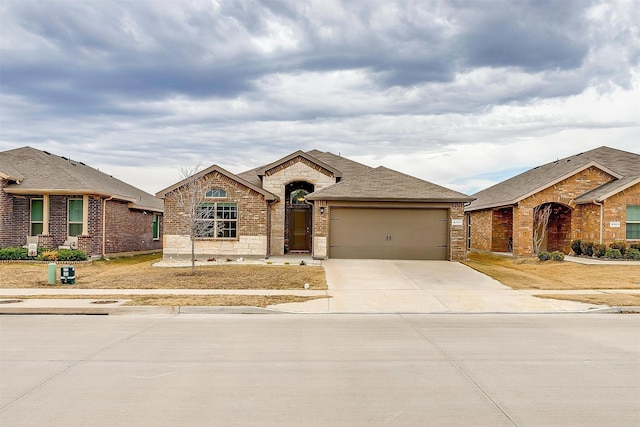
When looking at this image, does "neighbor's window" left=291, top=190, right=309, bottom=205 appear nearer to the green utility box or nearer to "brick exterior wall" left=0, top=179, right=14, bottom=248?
the green utility box

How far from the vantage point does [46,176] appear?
23.8 meters

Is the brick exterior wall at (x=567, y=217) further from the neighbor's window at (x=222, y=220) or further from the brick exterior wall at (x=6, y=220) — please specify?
the brick exterior wall at (x=6, y=220)

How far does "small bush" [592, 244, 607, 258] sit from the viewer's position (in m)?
22.9

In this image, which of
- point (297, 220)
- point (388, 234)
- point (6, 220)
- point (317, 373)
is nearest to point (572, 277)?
point (388, 234)

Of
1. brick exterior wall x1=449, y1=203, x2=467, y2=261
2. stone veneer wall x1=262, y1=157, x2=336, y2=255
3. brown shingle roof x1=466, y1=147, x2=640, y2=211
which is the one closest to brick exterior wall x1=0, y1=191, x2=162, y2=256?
stone veneer wall x1=262, y1=157, x2=336, y2=255

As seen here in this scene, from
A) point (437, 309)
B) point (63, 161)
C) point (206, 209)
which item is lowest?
point (437, 309)

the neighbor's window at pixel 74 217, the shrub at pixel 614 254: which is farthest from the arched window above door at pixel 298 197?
the shrub at pixel 614 254

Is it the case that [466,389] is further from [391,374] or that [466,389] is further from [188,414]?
[188,414]

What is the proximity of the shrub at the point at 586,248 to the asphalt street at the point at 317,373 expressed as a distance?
14.5 metres

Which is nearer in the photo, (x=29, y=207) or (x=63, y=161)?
(x=29, y=207)

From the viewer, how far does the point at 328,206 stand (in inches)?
890

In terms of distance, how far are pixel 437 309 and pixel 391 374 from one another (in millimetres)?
5980

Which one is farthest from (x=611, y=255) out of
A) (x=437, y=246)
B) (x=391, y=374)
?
(x=391, y=374)

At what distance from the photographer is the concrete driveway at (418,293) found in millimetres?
12461
